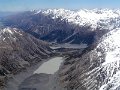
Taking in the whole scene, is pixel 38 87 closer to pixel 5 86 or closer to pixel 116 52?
pixel 5 86

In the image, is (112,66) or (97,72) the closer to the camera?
(112,66)

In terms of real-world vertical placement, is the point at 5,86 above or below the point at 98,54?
below

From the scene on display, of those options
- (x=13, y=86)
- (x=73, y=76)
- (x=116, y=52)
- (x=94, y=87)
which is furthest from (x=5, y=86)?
(x=116, y=52)

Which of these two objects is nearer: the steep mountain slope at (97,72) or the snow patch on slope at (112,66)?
the snow patch on slope at (112,66)

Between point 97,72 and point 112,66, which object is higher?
point 112,66

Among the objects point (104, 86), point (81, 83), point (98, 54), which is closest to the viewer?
point (104, 86)

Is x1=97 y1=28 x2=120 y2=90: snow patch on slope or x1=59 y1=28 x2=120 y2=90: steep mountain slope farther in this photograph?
x1=59 y1=28 x2=120 y2=90: steep mountain slope

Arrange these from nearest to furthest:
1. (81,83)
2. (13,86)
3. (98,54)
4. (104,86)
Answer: (104,86) → (81,83) → (13,86) → (98,54)

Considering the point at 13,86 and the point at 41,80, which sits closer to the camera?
the point at 13,86
